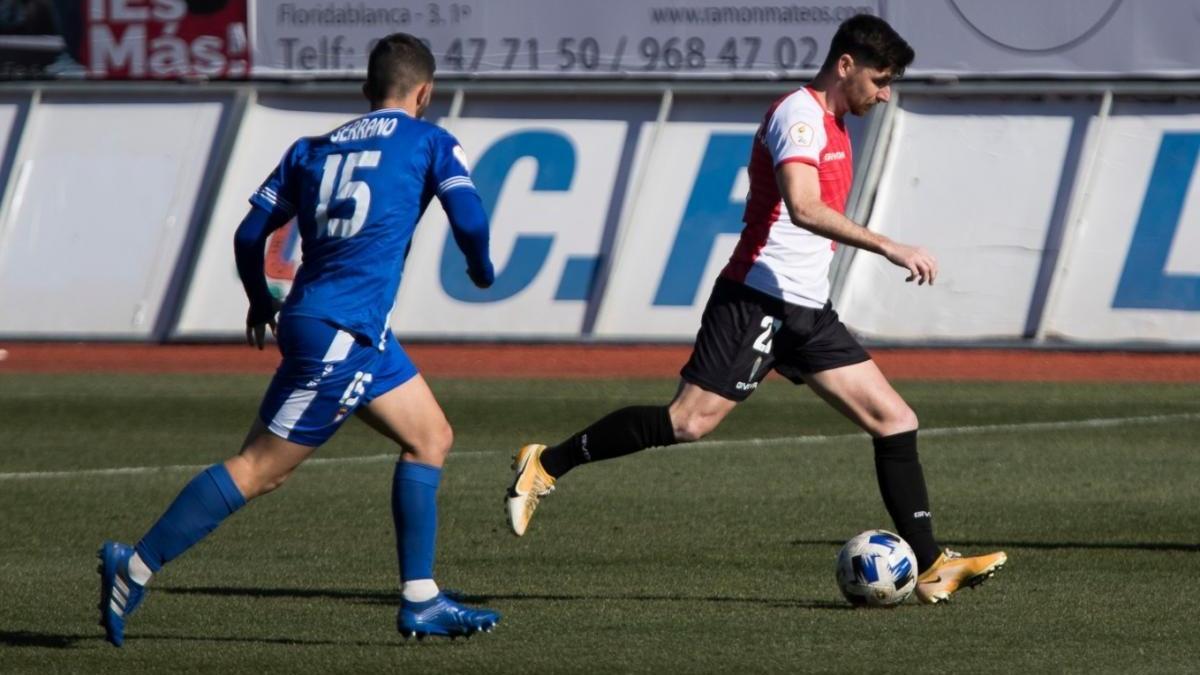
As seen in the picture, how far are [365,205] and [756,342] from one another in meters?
1.68

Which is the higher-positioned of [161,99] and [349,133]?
[349,133]

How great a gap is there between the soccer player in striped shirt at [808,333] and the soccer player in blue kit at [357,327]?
1085 millimetres

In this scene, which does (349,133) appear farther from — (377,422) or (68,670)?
(68,670)

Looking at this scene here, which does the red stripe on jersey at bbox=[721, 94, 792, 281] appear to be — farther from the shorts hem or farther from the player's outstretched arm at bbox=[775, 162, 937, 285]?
the shorts hem

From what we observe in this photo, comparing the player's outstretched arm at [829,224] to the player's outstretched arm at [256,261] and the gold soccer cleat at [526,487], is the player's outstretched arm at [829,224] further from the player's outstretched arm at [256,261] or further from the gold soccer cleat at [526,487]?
the player's outstretched arm at [256,261]

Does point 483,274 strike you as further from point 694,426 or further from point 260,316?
point 694,426

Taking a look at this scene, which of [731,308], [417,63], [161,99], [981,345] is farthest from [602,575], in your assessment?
[161,99]

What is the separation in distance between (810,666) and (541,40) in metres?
13.4

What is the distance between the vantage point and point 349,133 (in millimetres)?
6434

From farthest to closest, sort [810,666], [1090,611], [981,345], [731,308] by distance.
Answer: [981,345] < [731,308] < [1090,611] < [810,666]

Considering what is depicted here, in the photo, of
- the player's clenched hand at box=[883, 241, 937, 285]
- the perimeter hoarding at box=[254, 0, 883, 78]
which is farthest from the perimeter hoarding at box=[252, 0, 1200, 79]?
the player's clenched hand at box=[883, 241, 937, 285]

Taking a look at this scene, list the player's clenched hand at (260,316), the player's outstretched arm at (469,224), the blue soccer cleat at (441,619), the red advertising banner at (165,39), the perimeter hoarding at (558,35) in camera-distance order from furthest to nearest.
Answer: the red advertising banner at (165,39) < the perimeter hoarding at (558,35) < the player's clenched hand at (260,316) < the blue soccer cleat at (441,619) < the player's outstretched arm at (469,224)

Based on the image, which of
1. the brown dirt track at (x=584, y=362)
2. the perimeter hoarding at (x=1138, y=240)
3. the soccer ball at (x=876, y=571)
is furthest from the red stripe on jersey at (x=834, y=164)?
the perimeter hoarding at (x=1138, y=240)

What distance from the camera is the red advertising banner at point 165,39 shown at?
19.7 metres
